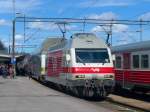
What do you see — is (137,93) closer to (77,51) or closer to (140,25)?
(77,51)

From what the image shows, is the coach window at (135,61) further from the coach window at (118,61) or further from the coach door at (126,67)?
the coach window at (118,61)

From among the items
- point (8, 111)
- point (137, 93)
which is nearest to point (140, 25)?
point (137, 93)

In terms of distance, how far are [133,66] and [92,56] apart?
7.78ft

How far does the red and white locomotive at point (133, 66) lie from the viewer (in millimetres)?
25578

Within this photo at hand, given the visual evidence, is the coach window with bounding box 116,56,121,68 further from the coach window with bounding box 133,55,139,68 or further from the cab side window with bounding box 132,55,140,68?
the coach window with bounding box 133,55,139,68

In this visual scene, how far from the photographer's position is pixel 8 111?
1862 cm

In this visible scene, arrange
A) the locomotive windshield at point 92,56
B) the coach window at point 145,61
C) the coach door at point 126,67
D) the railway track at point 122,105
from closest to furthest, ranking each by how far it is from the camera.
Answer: the railway track at point 122,105
the coach window at point 145,61
the locomotive windshield at point 92,56
the coach door at point 126,67

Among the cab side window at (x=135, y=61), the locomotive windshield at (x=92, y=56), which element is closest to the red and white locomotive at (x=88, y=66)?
the locomotive windshield at (x=92, y=56)

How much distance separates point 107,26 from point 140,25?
3.31 metres

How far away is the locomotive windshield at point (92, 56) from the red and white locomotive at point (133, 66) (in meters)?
1.57

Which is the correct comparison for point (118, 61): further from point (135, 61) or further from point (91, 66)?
point (91, 66)

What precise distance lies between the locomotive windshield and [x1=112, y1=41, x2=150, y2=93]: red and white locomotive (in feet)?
5.15

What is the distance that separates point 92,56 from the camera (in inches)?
1049

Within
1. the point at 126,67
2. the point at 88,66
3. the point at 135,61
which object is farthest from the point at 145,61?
the point at 126,67
